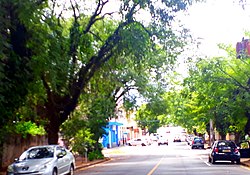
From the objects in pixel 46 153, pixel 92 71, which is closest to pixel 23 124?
pixel 92 71

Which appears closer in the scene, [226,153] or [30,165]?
[30,165]

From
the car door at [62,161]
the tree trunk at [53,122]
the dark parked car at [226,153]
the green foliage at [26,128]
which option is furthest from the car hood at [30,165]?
the dark parked car at [226,153]

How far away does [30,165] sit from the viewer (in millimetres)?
18172

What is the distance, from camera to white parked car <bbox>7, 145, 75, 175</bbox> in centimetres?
1806

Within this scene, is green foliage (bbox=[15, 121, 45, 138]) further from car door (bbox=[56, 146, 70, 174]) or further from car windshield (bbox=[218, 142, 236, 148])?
car windshield (bbox=[218, 142, 236, 148])

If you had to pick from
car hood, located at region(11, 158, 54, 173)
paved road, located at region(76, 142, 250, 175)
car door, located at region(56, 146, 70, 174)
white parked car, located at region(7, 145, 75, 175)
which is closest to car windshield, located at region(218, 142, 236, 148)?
paved road, located at region(76, 142, 250, 175)

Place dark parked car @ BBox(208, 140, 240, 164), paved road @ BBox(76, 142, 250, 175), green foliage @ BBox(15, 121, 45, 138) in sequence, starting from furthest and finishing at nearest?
1. dark parked car @ BBox(208, 140, 240, 164)
2. green foliage @ BBox(15, 121, 45, 138)
3. paved road @ BBox(76, 142, 250, 175)

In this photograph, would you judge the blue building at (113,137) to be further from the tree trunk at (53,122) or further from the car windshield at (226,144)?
the tree trunk at (53,122)

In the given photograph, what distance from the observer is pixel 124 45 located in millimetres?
21578

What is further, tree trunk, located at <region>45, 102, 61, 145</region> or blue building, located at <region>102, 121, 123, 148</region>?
blue building, located at <region>102, 121, 123, 148</region>

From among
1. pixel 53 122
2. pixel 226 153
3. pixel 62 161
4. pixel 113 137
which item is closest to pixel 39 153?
pixel 62 161

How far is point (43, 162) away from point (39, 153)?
4.57ft

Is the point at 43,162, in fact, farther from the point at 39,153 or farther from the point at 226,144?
the point at 226,144

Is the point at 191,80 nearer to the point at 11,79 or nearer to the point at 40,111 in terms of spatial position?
the point at 40,111
